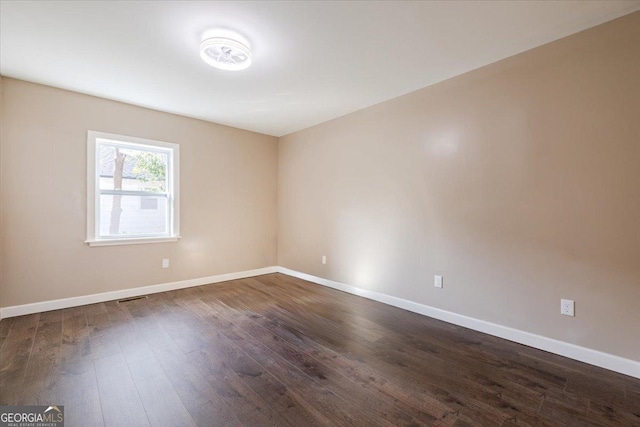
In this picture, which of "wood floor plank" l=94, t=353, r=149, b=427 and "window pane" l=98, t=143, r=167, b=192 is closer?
"wood floor plank" l=94, t=353, r=149, b=427

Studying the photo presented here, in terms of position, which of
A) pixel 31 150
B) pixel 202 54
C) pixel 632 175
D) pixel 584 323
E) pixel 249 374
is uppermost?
pixel 202 54

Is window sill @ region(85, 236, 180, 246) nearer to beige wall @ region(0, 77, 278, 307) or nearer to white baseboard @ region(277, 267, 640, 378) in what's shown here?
beige wall @ region(0, 77, 278, 307)

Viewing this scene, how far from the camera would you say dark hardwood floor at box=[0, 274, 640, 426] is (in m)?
1.59

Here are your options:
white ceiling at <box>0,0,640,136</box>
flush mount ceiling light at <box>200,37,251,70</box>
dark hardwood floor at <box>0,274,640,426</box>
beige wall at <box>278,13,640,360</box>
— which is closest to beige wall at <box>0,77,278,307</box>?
white ceiling at <box>0,0,640,136</box>

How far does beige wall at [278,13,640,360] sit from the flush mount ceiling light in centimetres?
185

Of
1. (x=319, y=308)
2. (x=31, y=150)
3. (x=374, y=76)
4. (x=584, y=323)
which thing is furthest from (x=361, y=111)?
(x=31, y=150)

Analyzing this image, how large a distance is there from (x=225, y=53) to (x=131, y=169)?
91.6 inches

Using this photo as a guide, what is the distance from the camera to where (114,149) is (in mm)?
3629

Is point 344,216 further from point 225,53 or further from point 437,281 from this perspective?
point 225,53

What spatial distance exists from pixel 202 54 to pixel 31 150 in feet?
7.71

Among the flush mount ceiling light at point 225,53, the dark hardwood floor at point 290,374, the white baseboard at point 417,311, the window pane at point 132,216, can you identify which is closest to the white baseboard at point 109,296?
the white baseboard at point 417,311

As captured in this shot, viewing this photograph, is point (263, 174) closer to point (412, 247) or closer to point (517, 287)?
point (412, 247)

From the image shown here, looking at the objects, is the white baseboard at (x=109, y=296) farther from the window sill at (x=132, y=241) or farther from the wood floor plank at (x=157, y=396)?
the wood floor plank at (x=157, y=396)

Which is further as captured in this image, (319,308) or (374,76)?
(319,308)
